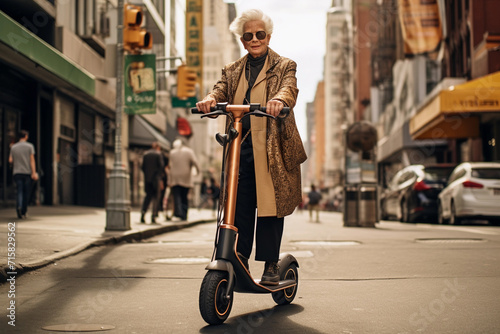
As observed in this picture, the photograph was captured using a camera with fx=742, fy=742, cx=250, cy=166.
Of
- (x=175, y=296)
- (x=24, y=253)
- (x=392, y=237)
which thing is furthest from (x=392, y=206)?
(x=175, y=296)

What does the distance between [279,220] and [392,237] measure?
7.30m

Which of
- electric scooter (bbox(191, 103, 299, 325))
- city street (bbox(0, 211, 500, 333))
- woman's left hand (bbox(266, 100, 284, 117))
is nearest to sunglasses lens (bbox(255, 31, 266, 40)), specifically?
electric scooter (bbox(191, 103, 299, 325))

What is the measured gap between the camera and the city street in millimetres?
4523

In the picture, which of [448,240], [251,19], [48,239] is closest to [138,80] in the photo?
[48,239]

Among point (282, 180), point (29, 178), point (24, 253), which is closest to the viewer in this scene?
point (282, 180)

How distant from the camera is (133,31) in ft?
39.6

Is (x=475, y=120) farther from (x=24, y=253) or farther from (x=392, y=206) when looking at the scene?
(x=24, y=253)

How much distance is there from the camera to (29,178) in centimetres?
1430

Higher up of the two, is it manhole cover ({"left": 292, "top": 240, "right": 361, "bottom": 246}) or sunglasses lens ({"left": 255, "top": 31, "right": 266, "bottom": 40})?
sunglasses lens ({"left": 255, "top": 31, "right": 266, "bottom": 40})

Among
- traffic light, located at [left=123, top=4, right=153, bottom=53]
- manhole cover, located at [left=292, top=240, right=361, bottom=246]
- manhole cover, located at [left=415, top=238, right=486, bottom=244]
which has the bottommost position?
manhole cover, located at [left=292, top=240, right=361, bottom=246]

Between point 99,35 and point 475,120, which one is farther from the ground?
point 99,35

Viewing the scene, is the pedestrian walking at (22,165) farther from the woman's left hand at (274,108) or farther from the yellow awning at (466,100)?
the yellow awning at (466,100)

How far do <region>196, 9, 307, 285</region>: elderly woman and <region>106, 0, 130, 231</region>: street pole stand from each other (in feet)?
23.7

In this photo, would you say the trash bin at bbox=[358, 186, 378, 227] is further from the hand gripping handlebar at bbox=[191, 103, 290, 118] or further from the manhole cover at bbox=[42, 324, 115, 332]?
the manhole cover at bbox=[42, 324, 115, 332]
